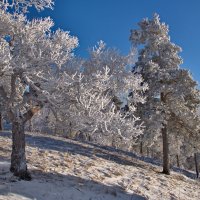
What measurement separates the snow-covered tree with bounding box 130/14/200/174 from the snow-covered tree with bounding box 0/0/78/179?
13.7 meters

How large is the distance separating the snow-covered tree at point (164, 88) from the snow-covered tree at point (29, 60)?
1368 cm

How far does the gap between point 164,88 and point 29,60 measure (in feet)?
51.8

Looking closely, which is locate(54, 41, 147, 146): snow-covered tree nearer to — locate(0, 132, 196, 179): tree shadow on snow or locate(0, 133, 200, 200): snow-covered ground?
locate(0, 133, 200, 200): snow-covered ground

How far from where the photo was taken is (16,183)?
1451cm

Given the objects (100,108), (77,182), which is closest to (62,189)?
(77,182)

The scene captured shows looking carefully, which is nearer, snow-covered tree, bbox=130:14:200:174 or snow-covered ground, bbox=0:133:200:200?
snow-covered ground, bbox=0:133:200:200

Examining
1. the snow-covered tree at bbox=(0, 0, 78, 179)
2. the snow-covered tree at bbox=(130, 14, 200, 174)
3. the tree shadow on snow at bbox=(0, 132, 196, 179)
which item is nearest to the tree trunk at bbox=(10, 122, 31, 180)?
the snow-covered tree at bbox=(0, 0, 78, 179)

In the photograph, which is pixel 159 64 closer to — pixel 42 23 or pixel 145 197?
pixel 145 197

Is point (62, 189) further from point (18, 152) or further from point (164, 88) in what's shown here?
point (164, 88)

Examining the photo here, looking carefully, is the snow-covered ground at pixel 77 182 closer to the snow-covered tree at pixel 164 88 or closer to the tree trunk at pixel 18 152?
the tree trunk at pixel 18 152

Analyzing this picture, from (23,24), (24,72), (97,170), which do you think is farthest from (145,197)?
(23,24)

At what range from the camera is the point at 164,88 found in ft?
92.6

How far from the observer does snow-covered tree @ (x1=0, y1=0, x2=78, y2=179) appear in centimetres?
1398

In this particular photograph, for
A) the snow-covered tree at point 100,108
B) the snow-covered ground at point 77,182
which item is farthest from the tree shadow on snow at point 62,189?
the snow-covered tree at point 100,108
